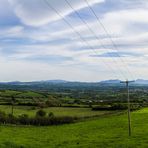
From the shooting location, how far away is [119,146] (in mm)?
37500

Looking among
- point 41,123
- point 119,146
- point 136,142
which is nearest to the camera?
point 119,146

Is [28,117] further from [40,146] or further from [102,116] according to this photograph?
[40,146]

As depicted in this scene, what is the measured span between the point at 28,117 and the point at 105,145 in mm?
48795

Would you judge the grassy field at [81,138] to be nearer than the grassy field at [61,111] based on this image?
Yes

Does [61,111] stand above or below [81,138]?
above

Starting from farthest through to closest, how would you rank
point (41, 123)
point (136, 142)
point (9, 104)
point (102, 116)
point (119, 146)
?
point (9, 104) → point (102, 116) → point (41, 123) → point (136, 142) → point (119, 146)

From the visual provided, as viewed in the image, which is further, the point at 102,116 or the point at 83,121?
the point at 102,116

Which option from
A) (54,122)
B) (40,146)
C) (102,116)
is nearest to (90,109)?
(102,116)

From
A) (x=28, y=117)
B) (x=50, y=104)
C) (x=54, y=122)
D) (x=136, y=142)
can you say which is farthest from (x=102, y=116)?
(x=136, y=142)

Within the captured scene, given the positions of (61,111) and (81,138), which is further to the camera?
(61,111)

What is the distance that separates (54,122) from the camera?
83.8 m

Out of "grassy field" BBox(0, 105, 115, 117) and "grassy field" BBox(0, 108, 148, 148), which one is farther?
"grassy field" BBox(0, 105, 115, 117)

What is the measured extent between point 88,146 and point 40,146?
6.24 meters

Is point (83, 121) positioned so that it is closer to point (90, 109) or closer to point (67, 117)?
point (67, 117)
